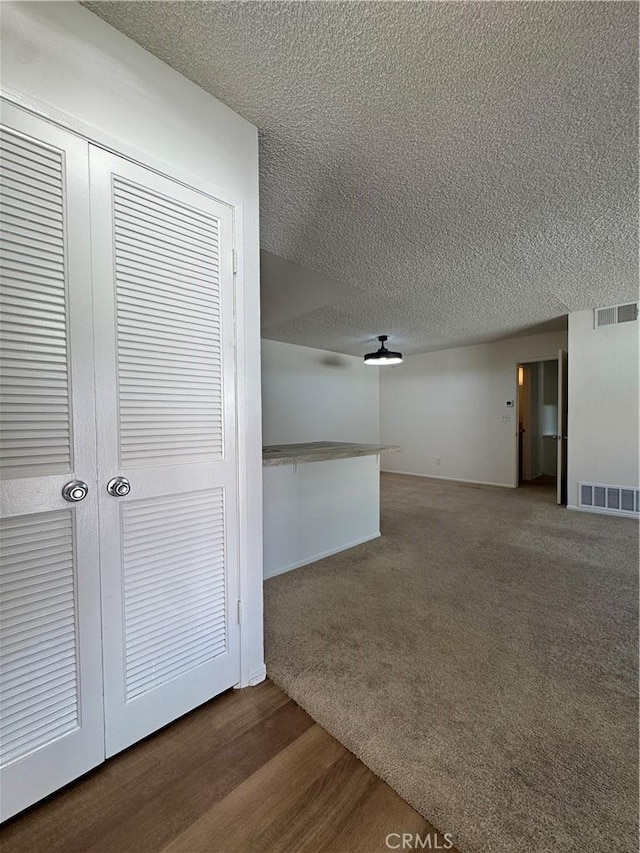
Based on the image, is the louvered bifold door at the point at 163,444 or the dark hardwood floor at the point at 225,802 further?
the louvered bifold door at the point at 163,444

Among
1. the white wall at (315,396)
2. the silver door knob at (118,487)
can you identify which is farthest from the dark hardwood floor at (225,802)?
the white wall at (315,396)

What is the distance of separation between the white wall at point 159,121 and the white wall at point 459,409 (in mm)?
5530

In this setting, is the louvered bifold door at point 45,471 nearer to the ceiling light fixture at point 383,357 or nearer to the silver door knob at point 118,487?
the silver door knob at point 118,487

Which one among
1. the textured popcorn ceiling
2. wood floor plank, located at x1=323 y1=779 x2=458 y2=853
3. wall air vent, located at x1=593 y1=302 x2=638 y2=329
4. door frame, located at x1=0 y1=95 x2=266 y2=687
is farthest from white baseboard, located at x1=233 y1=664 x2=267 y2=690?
wall air vent, located at x1=593 y1=302 x2=638 y2=329

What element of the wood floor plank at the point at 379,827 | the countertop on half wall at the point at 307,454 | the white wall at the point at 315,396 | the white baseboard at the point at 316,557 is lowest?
the white baseboard at the point at 316,557

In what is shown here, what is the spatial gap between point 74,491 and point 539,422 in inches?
305

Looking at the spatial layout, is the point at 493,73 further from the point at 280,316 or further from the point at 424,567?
the point at 280,316

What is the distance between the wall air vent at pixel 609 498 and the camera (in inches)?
156

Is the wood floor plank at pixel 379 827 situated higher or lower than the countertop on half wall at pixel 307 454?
lower

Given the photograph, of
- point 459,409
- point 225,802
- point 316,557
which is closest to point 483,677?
point 225,802

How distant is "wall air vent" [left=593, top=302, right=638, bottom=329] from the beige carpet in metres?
2.55

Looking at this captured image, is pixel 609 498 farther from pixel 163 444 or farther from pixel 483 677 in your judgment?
pixel 163 444

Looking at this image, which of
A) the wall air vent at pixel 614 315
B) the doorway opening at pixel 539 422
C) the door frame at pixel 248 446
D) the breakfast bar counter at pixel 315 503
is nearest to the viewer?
the door frame at pixel 248 446

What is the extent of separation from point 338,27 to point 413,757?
2436 mm
